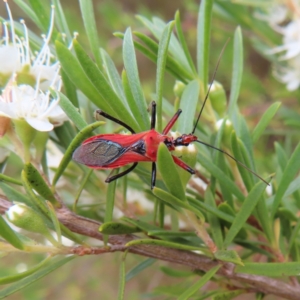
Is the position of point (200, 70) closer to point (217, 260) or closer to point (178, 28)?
point (178, 28)

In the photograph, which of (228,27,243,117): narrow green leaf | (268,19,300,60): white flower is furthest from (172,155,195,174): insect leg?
(268,19,300,60): white flower

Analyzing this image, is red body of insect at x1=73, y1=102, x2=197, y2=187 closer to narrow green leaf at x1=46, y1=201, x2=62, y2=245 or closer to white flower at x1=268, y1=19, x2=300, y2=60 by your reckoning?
narrow green leaf at x1=46, y1=201, x2=62, y2=245

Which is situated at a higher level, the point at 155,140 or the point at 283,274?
the point at 155,140

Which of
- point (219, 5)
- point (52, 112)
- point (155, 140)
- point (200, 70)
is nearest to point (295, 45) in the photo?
point (219, 5)

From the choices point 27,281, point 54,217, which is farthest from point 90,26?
point 27,281

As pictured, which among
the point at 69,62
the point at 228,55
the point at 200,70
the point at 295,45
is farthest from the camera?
the point at 228,55

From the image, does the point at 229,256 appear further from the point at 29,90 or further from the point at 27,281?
the point at 29,90
